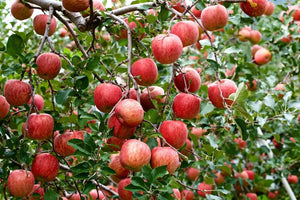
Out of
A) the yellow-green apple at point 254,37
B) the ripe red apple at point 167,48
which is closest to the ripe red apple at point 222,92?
the ripe red apple at point 167,48

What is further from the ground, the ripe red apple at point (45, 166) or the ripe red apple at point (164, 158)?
the ripe red apple at point (164, 158)

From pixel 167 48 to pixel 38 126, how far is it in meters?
0.52

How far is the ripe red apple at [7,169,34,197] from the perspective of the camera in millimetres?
1108

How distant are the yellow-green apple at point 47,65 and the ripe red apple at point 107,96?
234mm

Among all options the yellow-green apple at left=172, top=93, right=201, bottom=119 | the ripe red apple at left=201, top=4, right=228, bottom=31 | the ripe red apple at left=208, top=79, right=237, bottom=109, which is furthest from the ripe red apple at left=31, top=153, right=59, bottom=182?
the ripe red apple at left=201, top=4, right=228, bottom=31

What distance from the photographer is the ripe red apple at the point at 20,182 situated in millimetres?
1108

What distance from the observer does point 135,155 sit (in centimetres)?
88

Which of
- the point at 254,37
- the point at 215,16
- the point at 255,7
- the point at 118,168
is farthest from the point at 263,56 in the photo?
the point at 118,168

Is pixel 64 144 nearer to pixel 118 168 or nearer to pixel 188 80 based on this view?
pixel 118 168

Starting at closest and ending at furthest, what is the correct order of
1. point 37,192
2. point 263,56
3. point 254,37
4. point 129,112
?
point 129,112 → point 37,192 → point 263,56 → point 254,37

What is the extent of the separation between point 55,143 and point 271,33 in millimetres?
2066

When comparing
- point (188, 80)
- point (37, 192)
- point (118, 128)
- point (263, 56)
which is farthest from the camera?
point (263, 56)

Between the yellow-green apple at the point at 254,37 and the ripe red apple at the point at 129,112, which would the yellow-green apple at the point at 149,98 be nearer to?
the ripe red apple at the point at 129,112

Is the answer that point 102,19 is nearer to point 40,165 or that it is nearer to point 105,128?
point 105,128
